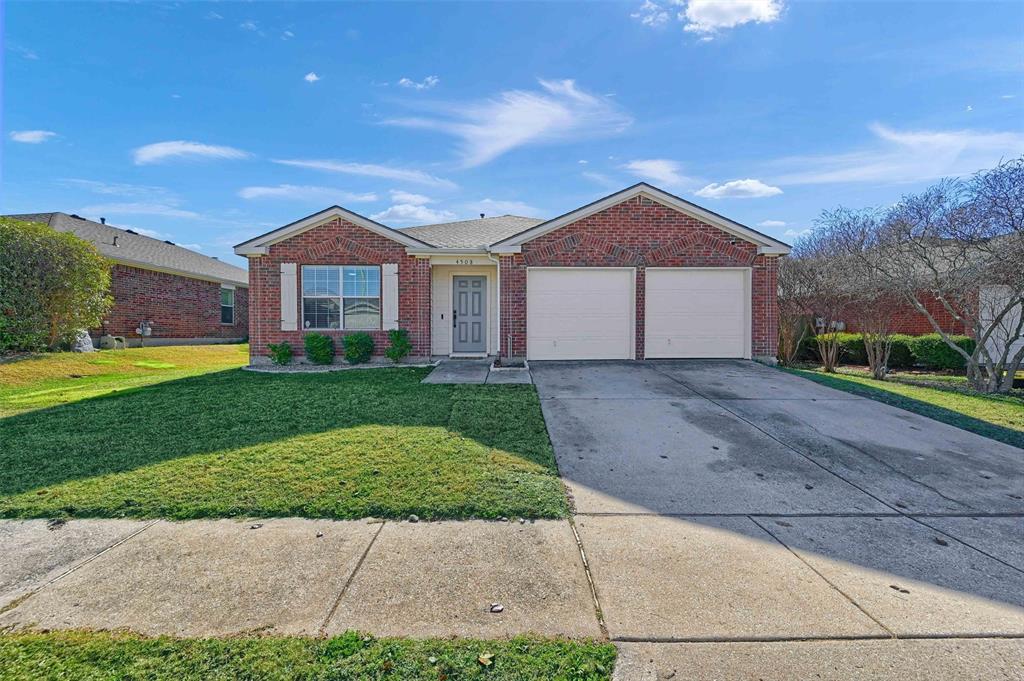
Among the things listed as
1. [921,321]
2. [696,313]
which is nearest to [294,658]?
[696,313]

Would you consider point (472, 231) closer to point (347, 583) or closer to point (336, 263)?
point (336, 263)

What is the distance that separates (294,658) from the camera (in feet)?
7.01

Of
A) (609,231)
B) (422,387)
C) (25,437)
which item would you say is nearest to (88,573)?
(25,437)

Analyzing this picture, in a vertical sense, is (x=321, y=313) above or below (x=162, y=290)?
below

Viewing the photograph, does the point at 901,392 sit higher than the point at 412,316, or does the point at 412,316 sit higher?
the point at 412,316

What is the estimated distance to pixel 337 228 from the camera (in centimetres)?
1161

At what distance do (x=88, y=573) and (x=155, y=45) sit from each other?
444 inches

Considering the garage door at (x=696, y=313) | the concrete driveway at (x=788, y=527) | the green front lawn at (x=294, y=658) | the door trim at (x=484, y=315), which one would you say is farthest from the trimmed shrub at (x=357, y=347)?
the green front lawn at (x=294, y=658)

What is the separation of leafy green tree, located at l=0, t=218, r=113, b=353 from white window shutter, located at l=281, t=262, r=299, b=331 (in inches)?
240

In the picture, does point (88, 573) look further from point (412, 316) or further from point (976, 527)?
point (412, 316)

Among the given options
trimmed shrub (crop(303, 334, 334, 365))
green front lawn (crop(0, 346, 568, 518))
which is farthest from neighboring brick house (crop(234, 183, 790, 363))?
green front lawn (crop(0, 346, 568, 518))

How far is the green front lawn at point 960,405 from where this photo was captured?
20.9 feet

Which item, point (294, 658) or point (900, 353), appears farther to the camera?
point (900, 353)

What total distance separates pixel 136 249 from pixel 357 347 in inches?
516
